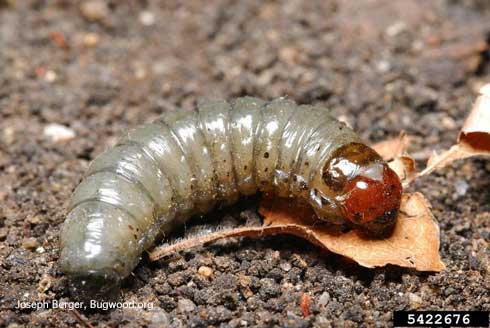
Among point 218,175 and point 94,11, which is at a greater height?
point 94,11

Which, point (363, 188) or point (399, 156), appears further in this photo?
point (399, 156)

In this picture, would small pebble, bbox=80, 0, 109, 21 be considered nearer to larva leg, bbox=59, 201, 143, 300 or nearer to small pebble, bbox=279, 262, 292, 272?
larva leg, bbox=59, 201, 143, 300

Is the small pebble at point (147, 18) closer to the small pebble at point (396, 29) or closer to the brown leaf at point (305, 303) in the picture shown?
the small pebble at point (396, 29)

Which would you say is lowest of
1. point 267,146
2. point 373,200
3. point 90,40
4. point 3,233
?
point 373,200

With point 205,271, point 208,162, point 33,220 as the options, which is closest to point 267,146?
point 208,162

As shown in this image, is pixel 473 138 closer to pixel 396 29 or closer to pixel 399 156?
pixel 399 156
